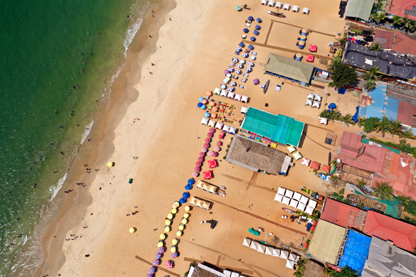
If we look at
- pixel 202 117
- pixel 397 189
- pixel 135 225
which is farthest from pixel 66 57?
pixel 397 189

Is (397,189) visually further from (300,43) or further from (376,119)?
(300,43)

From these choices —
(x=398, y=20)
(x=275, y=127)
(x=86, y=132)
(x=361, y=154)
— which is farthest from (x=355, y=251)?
(x=86, y=132)

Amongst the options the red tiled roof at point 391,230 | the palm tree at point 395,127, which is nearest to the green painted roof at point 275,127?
the palm tree at point 395,127

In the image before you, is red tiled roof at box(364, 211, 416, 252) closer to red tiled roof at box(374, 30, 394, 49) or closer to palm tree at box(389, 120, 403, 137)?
palm tree at box(389, 120, 403, 137)

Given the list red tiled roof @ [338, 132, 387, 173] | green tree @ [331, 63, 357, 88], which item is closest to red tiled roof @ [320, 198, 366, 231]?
red tiled roof @ [338, 132, 387, 173]

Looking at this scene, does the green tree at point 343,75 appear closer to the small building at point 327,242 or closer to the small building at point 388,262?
the small building at point 327,242

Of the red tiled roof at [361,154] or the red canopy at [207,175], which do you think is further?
the red canopy at [207,175]
